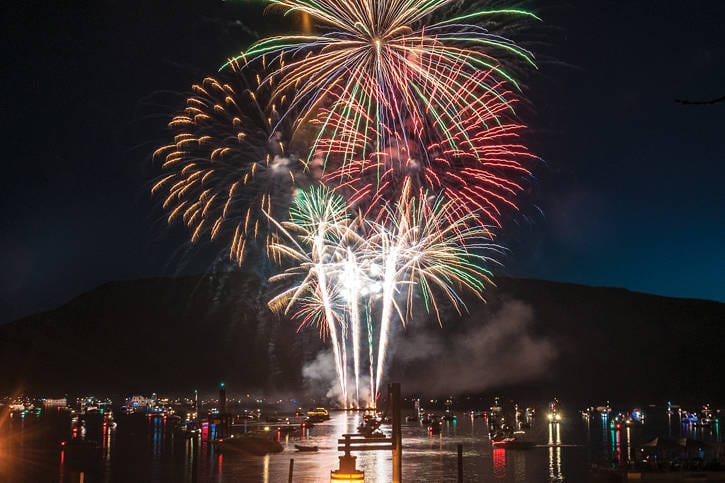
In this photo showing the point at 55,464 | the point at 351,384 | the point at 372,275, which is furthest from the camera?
the point at 351,384

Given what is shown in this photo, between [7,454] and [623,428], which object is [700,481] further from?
[623,428]

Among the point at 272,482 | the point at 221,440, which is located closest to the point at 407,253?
the point at 272,482

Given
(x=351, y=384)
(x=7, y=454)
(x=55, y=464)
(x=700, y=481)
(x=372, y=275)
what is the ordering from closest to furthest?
1. (x=700, y=481)
2. (x=372, y=275)
3. (x=55, y=464)
4. (x=7, y=454)
5. (x=351, y=384)

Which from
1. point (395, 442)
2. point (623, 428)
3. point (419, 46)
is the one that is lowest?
point (623, 428)

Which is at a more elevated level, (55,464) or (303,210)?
(303,210)

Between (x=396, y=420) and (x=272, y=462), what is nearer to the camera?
(x=396, y=420)

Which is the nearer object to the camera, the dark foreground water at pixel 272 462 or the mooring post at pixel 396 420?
the mooring post at pixel 396 420

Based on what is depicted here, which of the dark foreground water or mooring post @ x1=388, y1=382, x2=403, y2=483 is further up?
mooring post @ x1=388, y1=382, x2=403, y2=483

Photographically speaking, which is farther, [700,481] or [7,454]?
[7,454]

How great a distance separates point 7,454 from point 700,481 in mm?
59176

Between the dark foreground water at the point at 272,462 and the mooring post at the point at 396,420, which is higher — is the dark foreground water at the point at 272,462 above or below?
below

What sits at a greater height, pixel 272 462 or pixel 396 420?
pixel 396 420

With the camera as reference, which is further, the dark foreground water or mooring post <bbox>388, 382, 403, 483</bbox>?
the dark foreground water

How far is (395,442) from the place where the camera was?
13.0m
